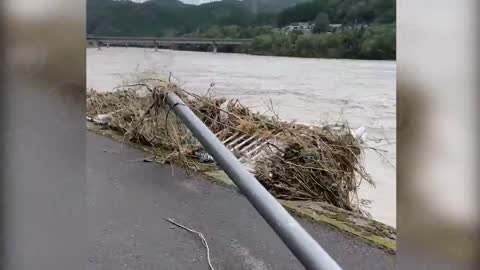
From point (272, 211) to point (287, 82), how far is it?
69 cm

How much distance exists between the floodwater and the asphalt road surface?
13cm

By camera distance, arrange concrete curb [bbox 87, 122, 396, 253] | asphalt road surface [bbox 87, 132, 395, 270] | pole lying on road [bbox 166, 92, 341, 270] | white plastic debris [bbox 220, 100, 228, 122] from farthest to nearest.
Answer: white plastic debris [bbox 220, 100, 228, 122] < concrete curb [bbox 87, 122, 396, 253] < asphalt road surface [bbox 87, 132, 395, 270] < pole lying on road [bbox 166, 92, 341, 270]

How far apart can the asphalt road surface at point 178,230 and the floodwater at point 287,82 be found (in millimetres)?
131

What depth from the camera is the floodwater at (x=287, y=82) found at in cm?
86

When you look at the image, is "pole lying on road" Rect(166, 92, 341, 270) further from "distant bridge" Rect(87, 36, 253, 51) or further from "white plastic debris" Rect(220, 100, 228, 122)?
"white plastic debris" Rect(220, 100, 228, 122)

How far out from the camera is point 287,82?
4.19 ft

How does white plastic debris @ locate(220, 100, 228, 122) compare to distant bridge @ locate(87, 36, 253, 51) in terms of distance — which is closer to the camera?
distant bridge @ locate(87, 36, 253, 51)

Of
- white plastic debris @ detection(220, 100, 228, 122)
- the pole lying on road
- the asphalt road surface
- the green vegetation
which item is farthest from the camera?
white plastic debris @ detection(220, 100, 228, 122)
